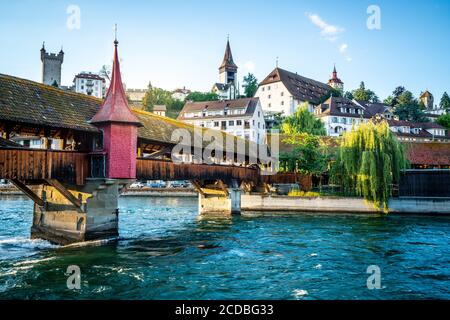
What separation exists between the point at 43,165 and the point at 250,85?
76.3m

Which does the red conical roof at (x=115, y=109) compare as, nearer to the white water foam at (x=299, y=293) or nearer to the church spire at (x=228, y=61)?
the white water foam at (x=299, y=293)

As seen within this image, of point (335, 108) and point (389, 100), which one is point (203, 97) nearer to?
point (335, 108)

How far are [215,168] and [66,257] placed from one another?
42.5ft

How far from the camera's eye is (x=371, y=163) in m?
28.2

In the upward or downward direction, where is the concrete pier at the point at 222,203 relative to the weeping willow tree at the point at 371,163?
downward

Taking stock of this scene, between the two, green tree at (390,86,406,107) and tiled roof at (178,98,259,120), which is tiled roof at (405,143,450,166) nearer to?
tiled roof at (178,98,259,120)

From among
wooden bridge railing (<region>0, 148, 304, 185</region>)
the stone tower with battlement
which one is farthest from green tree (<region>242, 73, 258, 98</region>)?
wooden bridge railing (<region>0, 148, 304, 185</region>)

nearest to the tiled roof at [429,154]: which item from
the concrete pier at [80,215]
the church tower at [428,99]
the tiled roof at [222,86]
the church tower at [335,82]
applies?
the concrete pier at [80,215]

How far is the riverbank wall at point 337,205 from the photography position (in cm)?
2819

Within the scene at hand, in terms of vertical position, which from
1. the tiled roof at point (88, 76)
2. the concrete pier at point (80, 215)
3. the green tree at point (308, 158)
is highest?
the tiled roof at point (88, 76)

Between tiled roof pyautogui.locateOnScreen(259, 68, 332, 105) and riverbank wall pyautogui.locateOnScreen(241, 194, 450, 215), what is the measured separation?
42.6m

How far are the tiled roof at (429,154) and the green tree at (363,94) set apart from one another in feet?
163

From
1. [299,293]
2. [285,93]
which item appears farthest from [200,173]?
[285,93]
